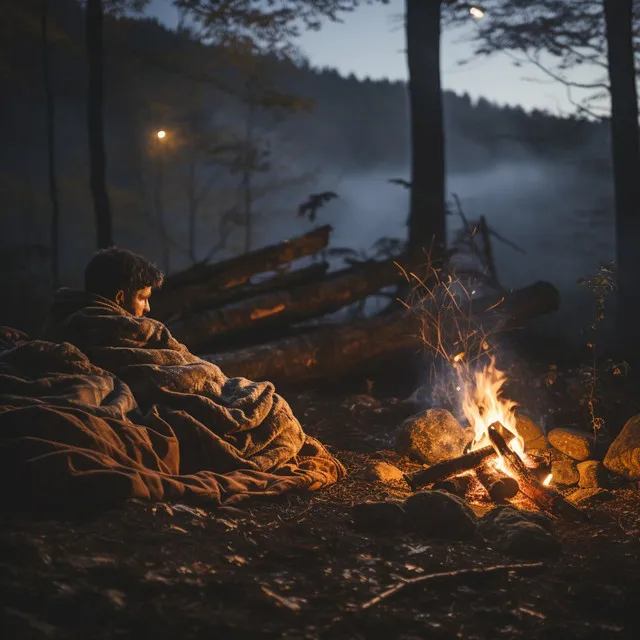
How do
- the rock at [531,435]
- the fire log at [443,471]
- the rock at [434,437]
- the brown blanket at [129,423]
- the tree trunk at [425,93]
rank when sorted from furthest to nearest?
the tree trunk at [425,93]
the rock at [531,435]
the rock at [434,437]
the fire log at [443,471]
the brown blanket at [129,423]

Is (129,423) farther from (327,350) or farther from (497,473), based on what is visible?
(327,350)

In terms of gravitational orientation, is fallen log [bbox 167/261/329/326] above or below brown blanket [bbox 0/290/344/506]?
above

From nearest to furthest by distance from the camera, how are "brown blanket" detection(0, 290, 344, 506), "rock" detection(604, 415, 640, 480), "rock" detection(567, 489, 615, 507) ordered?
"brown blanket" detection(0, 290, 344, 506) < "rock" detection(567, 489, 615, 507) < "rock" detection(604, 415, 640, 480)

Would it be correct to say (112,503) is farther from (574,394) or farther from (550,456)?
(574,394)

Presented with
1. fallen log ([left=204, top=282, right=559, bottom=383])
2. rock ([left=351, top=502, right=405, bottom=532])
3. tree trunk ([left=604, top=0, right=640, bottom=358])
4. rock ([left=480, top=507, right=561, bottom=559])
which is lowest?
rock ([left=480, top=507, right=561, bottom=559])

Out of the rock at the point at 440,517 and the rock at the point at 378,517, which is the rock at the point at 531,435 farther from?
the rock at the point at 378,517

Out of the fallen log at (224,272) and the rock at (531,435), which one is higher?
the fallen log at (224,272)

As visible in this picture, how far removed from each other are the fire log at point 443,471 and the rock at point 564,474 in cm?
83

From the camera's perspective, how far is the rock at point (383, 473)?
4.83 meters

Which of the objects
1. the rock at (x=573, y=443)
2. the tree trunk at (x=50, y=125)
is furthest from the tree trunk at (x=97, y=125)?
the rock at (x=573, y=443)

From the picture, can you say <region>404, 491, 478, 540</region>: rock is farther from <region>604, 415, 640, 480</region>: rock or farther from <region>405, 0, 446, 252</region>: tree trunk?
<region>405, 0, 446, 252</region>: tree trunk

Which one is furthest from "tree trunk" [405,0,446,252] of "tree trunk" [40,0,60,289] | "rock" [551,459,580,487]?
"tree trunk" [40,0,60,289]

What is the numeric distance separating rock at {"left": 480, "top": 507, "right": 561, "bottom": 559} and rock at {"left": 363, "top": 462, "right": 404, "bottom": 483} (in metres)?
1.20

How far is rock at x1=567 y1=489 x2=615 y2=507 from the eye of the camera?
4523 mm
